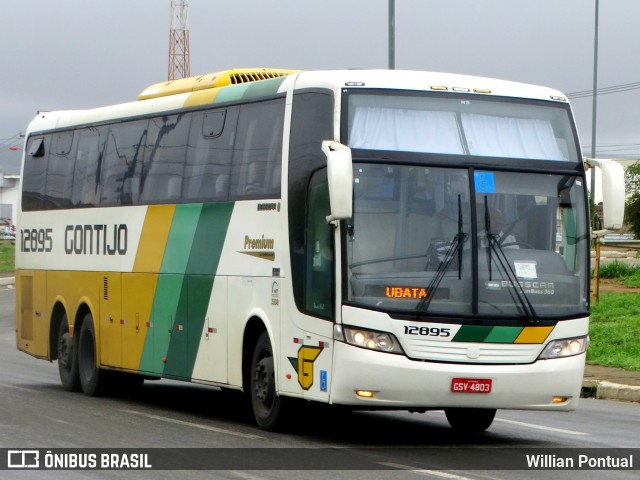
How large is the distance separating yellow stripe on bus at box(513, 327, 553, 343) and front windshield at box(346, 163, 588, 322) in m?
0.11

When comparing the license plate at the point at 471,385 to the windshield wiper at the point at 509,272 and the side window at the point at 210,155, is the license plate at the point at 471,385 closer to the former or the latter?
the windshield wiper at the point at 509,272

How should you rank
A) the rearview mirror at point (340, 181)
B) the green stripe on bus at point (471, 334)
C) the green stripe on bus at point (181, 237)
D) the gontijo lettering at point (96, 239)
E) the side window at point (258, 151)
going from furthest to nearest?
the gontijo lettering at point (96, 239)
the green stripe on bus at point (181, 237)
the side window at point (258, 151)
the green stripe on bus at point (471, 334)
the rearview mirror at point (340, 181)

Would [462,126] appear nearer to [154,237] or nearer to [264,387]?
[264,387]

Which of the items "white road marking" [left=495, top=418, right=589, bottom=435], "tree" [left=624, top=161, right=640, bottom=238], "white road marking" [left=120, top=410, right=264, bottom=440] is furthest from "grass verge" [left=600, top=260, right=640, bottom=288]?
"tree" [left=624, top=161, right=640, bottom=238]

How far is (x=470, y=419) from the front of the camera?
14.6 m

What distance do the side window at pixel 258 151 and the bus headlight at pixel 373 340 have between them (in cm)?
216

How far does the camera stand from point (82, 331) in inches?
785

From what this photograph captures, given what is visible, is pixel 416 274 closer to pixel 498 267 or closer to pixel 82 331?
pixel 498 267

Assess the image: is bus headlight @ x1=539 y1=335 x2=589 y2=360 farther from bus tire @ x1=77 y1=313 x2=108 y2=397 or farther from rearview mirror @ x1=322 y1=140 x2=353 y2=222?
bus tire @ x1=77 y1=313 x2=108 y2=397

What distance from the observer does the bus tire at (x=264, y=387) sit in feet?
45.9

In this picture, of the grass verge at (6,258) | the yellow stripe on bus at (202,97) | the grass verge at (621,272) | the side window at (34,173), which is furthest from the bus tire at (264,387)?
the grass verge at (6,258)

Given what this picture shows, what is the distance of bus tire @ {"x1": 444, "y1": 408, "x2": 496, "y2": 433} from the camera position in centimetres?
1444

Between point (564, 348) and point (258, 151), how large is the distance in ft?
13.0

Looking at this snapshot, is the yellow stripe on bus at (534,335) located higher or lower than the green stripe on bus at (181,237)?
lower
